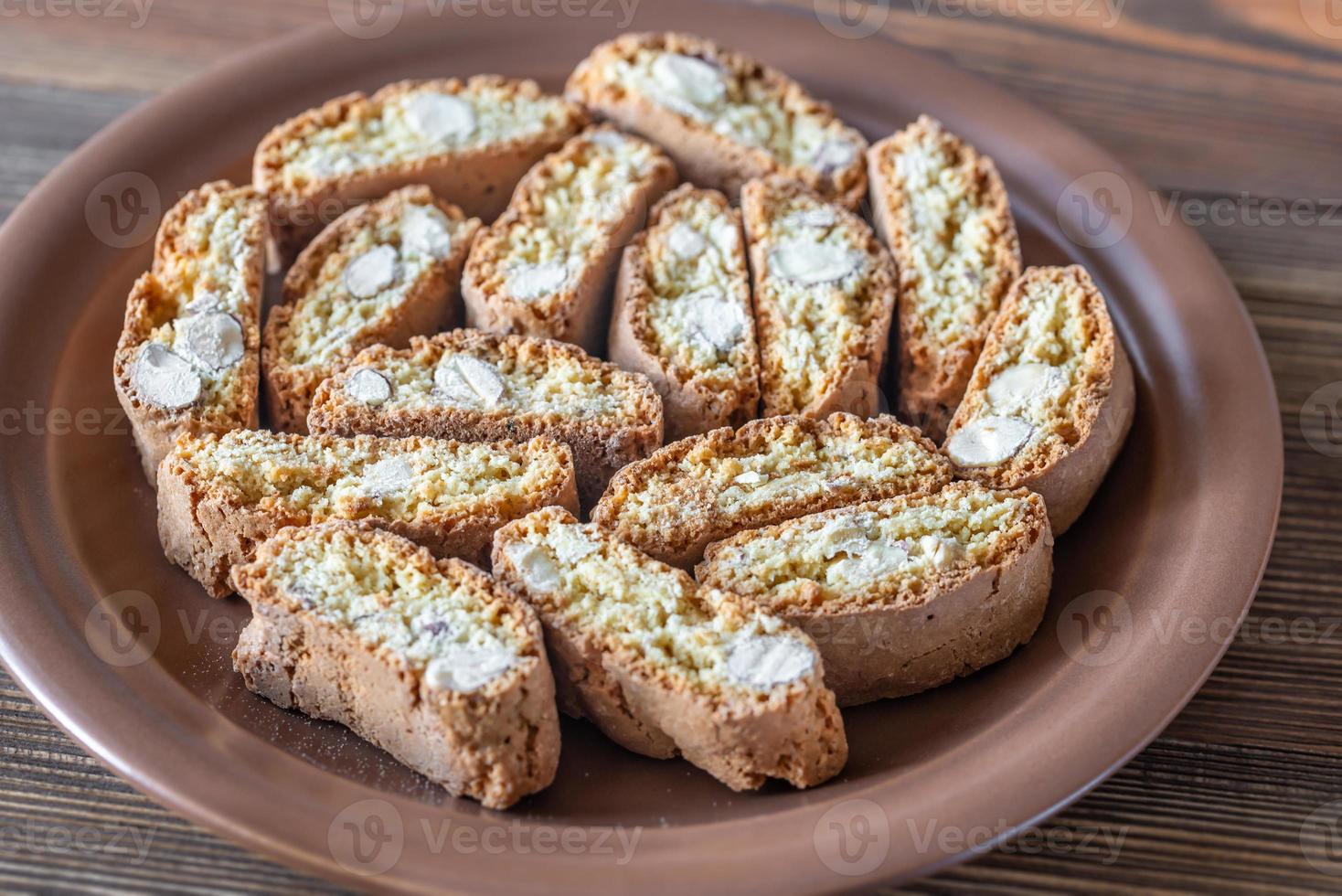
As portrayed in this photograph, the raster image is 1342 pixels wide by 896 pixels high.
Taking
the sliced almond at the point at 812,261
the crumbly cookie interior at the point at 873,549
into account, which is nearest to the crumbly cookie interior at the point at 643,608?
the crumbly cookie interior at the point at 873,549

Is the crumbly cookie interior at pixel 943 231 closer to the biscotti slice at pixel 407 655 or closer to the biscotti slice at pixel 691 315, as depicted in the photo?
the biscotti slice at pixel 691 315

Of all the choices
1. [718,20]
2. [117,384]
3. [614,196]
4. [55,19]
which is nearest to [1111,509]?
[614,196]

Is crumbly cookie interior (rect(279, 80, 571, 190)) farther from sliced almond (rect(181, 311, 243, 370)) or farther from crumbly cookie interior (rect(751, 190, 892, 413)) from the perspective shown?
crumbly cookie interior (rect(751, 190, 892, 413))

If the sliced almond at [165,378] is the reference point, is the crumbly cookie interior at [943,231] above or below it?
above

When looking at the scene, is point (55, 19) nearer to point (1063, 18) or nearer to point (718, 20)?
point (718, 20)

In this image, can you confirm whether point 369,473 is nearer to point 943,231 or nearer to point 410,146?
point 410,146

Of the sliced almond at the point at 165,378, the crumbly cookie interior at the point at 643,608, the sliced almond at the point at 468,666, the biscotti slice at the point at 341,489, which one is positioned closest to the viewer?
the sliced almond at the point at 468,666
